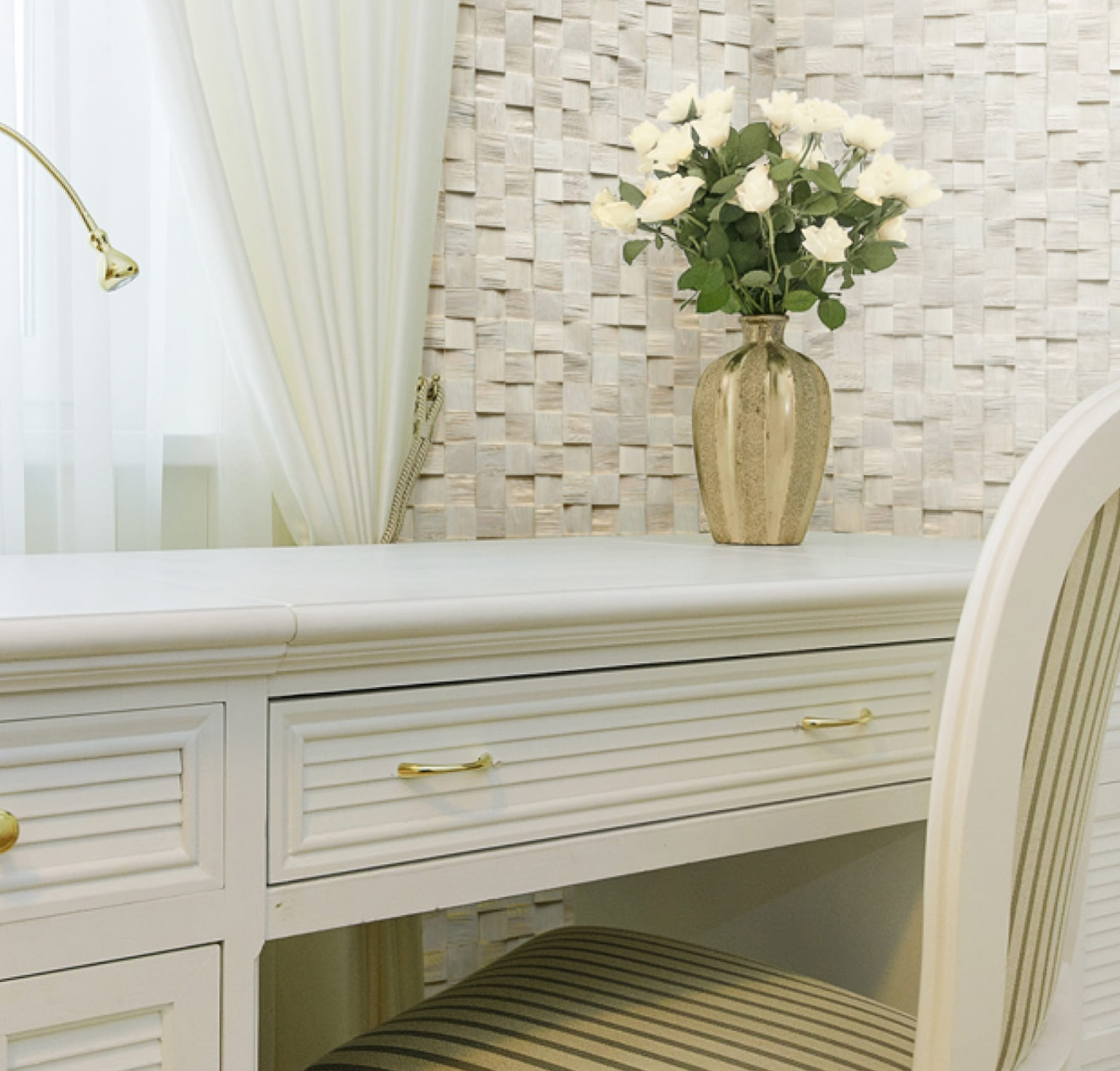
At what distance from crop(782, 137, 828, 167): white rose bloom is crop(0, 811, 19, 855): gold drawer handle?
105 cm

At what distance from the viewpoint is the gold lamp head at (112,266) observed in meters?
1.11

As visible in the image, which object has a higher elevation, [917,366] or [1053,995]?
[917,366]

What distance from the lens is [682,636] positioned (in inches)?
40.0

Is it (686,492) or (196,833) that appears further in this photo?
(686,492)

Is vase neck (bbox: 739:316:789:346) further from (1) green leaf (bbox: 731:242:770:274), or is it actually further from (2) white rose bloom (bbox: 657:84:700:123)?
(2) white rose bloom (bbox: 657:84:700:123)

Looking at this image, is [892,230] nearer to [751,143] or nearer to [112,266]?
[751,143]

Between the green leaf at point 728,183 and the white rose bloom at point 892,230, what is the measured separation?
17 cm

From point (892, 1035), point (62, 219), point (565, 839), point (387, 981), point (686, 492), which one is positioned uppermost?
point (62, 219)

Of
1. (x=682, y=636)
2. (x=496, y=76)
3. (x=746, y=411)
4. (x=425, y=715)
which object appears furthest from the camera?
(x=496, y=76)

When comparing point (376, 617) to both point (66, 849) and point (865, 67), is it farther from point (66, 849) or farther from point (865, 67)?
point (865, 67)

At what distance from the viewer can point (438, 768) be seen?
0.91m

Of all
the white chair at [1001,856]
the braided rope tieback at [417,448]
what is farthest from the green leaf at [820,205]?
the white chair at [1001,856]

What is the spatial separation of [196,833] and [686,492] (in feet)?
3.69

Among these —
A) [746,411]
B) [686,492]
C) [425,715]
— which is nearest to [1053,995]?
[425,715]
